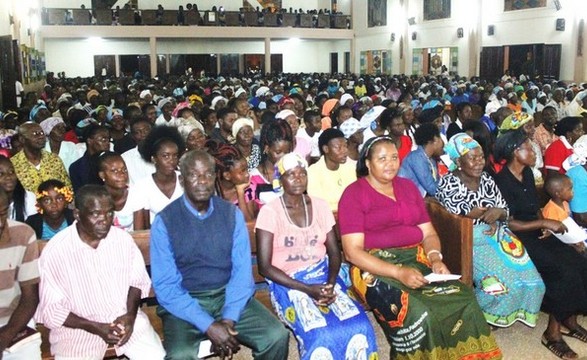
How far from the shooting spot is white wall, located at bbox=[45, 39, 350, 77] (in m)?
27.1

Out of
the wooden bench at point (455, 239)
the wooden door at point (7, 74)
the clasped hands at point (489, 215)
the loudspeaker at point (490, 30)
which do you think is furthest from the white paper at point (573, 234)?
the loudspeaker at point (490, 30)

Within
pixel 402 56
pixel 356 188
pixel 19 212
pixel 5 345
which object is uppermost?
pixel 402 56

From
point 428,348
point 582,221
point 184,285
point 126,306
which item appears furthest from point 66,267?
point 582,221

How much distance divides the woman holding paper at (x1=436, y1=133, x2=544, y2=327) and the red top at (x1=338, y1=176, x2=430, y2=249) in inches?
19.2

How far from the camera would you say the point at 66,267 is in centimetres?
287

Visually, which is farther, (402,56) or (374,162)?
(402,56)

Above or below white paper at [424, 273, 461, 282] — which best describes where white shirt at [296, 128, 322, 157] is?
above

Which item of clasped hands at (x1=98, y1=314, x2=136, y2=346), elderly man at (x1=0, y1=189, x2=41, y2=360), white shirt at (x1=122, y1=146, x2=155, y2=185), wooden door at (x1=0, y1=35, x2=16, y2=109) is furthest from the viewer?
wooden door at (x1=0, y1=35, x2=16, y2=109)

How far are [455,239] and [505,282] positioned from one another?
39 centimetres

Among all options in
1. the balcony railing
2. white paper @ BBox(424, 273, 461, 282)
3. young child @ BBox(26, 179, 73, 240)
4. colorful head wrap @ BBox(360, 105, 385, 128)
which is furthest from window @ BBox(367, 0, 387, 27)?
white paper @ BBox(424, 273, 461, 282)

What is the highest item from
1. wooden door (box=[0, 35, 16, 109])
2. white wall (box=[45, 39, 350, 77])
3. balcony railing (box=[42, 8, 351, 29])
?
balcony railing (box=[42, 8, 351, 29])

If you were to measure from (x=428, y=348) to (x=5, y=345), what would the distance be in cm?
202

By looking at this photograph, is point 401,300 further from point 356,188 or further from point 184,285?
point 184,285

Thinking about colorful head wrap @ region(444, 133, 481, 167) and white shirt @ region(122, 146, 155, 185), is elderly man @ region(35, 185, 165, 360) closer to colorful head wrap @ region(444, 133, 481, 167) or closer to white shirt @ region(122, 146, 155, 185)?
white shirt @ region(122, 146, 155, 185)
